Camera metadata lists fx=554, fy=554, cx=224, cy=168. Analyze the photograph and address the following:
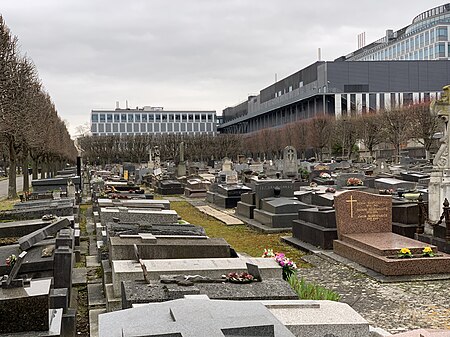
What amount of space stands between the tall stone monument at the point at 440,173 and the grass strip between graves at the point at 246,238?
3.07 m

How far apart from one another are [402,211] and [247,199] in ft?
22.4

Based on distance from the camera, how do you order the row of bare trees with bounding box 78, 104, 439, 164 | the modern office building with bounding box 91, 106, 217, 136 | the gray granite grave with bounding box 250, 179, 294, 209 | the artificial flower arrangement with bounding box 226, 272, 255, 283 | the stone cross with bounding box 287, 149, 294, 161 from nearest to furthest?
the artificial flower arrangement with bounding box 226, 272, 255, 283 → the gray granite grave with bounding box 250, 179, 294, 209 → the stone cross with bounding box 287, 149, 294, 161 → the row of bare trees with bounding box 78, 104, 439, 164 → the modern office building with bounding box 91, 106, 217, 136

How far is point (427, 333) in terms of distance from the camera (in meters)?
4.16

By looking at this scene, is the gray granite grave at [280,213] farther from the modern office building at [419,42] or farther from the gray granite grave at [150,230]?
the modern office building at [419,42]

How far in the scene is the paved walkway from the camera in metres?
7.11

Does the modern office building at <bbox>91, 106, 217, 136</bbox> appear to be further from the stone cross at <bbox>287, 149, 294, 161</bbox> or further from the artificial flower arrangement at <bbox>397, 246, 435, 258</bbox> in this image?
the artificial flower arrangement at <bbox>397, 246, 435, 258</bbox>

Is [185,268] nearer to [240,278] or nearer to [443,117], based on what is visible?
[240,278]

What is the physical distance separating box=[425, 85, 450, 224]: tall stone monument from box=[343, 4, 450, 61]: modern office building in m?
94.0

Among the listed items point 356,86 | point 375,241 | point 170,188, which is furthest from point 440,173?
point 356,86

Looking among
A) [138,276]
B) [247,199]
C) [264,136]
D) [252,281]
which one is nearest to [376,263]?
[252,281]

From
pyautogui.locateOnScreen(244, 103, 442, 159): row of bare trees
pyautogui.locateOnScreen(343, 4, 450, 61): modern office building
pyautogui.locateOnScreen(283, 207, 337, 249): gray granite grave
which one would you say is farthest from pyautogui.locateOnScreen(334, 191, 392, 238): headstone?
pyautogui.locateOnScreen(343, 4, 450, 61): modern office building

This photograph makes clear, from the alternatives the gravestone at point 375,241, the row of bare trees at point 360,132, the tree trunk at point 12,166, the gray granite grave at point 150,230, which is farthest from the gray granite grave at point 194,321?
the row of bare trees at point 360,132

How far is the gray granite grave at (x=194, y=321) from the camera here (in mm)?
3912

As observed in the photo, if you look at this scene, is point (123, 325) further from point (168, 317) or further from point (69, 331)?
point (69, 331)
